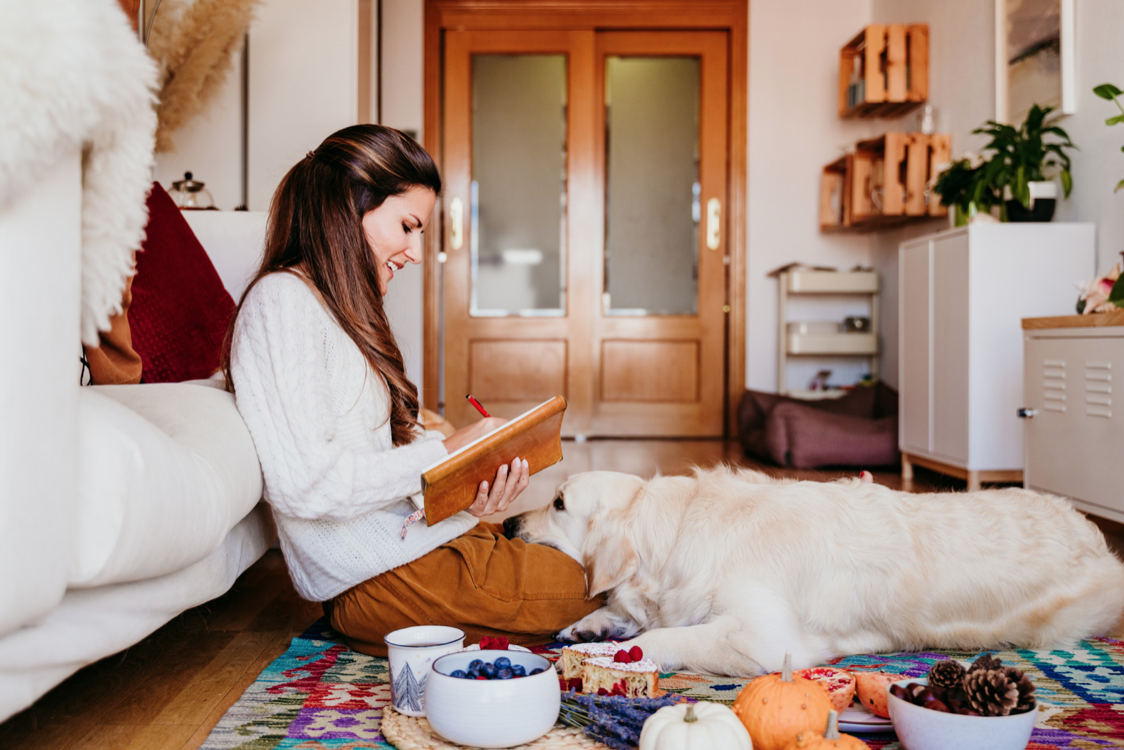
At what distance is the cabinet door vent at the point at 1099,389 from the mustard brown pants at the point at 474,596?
1.67 metres

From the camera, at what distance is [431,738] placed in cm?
111

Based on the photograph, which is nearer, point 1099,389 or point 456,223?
point 1099,389

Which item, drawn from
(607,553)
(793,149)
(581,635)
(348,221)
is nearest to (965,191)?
(793,149)

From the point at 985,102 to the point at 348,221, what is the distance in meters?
3.54

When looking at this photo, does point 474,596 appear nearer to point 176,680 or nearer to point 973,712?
point 176,680

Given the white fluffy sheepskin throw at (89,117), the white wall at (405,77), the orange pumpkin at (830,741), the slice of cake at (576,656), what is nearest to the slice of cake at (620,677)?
the slice of cake at (576,656)

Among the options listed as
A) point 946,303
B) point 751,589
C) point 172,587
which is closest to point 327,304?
point 172,587

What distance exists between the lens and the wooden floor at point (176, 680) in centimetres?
115

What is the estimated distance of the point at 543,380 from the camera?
537cm

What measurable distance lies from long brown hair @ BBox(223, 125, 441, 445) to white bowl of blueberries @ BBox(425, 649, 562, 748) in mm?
569

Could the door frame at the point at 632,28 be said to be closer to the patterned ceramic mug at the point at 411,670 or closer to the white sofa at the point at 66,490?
the patterned ceramic mug at the point at 411,670

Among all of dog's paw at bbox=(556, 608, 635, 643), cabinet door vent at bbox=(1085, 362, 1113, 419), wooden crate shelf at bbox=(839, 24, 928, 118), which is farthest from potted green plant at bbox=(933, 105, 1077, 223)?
dog's paw at bbox=(556, 608, 635, 643)

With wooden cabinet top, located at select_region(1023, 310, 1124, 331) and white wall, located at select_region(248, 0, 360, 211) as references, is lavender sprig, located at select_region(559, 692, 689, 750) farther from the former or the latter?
white wall, located at select_region(248, 0, 360, 211)

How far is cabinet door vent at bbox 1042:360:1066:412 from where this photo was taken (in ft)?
8.57
